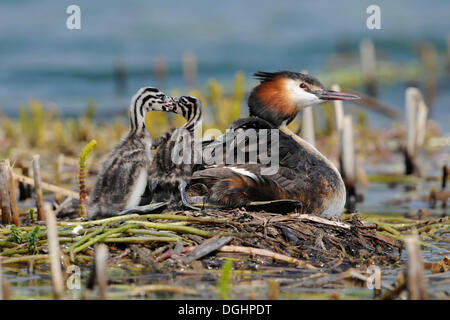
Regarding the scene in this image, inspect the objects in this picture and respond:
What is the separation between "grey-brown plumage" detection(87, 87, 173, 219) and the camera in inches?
233

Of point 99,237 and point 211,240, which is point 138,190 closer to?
point 99,237

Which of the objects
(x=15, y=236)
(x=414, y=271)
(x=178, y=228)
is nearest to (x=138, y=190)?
(x=178, y=228)

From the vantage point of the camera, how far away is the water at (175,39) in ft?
69.5

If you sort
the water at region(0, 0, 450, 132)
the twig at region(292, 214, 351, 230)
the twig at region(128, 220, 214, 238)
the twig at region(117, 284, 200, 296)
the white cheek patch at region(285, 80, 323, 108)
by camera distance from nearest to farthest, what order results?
the twig at region(117, 284, 200, 296) → the twig at region(128, 220, 214, 238) → the twig at region(292, 214, 351, 230) → the white cheek patch at region(285, 80, 323, 108) → the water at region(0, 0, 450, 132)

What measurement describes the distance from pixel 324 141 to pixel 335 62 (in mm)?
12174

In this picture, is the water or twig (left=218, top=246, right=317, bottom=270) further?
the water

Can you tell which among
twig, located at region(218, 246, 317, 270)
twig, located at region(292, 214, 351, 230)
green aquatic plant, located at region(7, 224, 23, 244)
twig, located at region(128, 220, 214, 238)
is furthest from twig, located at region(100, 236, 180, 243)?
twig, located at region(292, 214, 351, 230)

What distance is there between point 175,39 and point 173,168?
2061cm

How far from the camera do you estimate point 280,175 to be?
6.15 meters

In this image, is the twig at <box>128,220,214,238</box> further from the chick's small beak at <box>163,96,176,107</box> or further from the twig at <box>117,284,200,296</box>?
the chick's small beak at <box>163,96,176,107</box>

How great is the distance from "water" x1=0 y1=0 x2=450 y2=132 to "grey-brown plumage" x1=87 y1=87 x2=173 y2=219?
12.0 meters

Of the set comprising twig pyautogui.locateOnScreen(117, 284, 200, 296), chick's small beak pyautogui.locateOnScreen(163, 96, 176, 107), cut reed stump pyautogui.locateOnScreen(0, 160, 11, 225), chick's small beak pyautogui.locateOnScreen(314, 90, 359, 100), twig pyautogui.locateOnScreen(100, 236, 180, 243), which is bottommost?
twig pyautogui.locateOnScreen(117, 284, 200, 296)
